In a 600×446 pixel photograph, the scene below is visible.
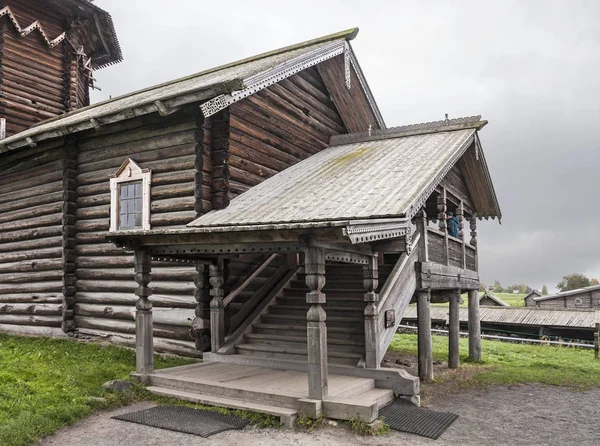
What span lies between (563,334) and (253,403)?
26.0m

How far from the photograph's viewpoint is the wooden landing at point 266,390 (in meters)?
7.54

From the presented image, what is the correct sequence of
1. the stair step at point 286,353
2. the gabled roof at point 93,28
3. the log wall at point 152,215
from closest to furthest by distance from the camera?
the stair step at point 286,353
the log wall at point 152,215
the gabled roof at point 93,28

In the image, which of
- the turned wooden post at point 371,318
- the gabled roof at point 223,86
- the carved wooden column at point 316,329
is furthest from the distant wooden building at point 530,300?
the carved wooden column at point 316,329

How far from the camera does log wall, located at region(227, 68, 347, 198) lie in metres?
12.0

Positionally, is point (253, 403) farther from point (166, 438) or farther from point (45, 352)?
point (45, 352)

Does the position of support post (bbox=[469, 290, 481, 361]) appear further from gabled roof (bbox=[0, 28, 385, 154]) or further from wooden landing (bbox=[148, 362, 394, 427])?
wooden landing (bbox=[148, 362, 394, 427])

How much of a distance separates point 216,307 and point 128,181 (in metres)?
4.24

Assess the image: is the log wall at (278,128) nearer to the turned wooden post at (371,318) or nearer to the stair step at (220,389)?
the turned wooden post at (371,318)

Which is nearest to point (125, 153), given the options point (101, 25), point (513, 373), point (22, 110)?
point (22, 110)

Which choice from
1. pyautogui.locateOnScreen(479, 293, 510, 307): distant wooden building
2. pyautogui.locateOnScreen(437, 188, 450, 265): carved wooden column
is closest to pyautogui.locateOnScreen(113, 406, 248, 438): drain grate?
pyautogui.locateOnScreen(437, 188, 450, 265): carved wooden column

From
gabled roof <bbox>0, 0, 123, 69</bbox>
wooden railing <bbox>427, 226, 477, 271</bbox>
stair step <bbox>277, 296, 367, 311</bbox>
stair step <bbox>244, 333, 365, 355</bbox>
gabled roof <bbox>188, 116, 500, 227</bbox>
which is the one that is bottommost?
stair step <bbox>244, 333, 365, 355</bbox>

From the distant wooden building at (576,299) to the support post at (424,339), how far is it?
2920 cm

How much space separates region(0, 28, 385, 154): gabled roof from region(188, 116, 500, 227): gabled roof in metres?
2.16

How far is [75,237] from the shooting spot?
14.2m
